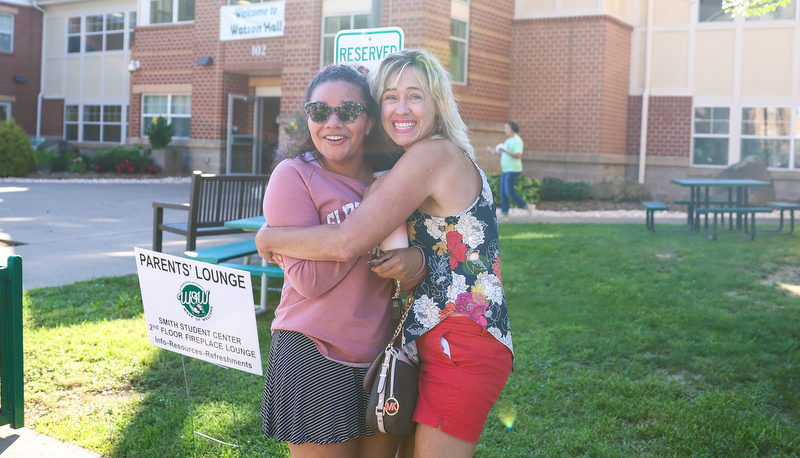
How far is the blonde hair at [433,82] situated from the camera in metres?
2.29

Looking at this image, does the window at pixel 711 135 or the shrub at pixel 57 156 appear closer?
the window at pixel 711 135

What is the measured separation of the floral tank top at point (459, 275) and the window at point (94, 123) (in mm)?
26727

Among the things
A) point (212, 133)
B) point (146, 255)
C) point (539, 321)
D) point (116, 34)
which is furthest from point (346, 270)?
point (116, 34)

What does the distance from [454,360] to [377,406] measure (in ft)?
0.91

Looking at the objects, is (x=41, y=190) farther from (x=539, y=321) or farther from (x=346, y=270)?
(x=346, y=270)

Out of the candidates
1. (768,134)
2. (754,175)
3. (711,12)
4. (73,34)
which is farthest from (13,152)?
(768,134)

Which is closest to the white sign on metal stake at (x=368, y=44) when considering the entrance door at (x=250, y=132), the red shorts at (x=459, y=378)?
the red shorts at (x=459, y=378)

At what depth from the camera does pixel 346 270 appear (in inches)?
88.8

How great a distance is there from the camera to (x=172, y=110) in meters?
23.8

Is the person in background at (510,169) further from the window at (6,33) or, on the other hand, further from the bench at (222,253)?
the window at (6,33)

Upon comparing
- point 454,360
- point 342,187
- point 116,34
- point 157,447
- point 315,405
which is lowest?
point 157,447

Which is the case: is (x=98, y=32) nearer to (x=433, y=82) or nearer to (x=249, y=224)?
(x=249, y=224)

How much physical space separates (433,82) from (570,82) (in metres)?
17.6

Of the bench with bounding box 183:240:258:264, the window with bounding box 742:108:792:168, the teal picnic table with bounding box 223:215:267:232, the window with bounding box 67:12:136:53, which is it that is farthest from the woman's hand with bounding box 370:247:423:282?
the window with bounding box 67:12:136:53
